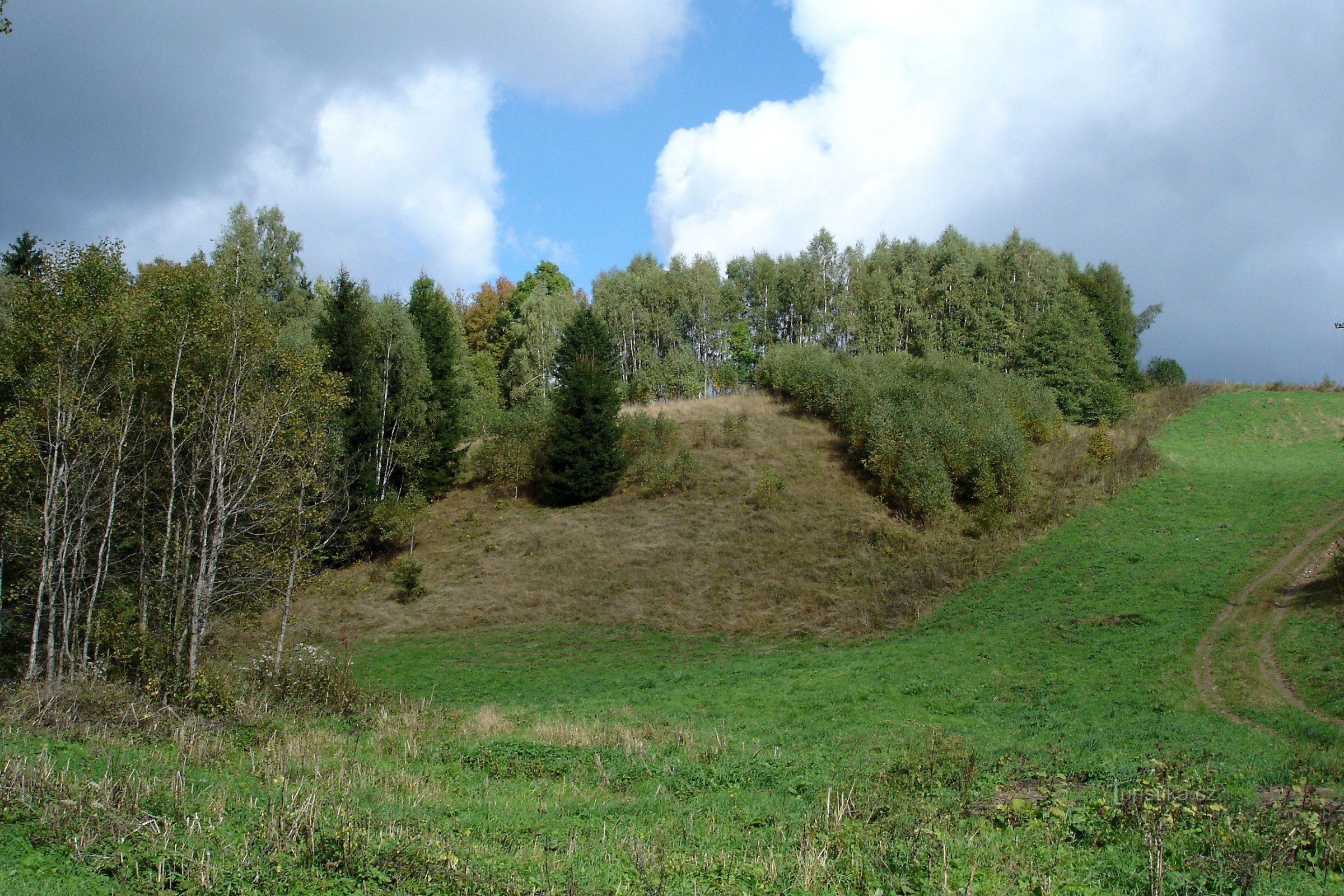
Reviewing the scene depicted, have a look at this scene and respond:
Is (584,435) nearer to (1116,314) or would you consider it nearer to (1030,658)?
(1030,658)

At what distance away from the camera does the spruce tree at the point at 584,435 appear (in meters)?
45.8

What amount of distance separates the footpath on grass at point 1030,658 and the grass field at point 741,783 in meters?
0.16

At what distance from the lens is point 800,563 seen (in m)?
37.7

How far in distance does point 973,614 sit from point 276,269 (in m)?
50.6

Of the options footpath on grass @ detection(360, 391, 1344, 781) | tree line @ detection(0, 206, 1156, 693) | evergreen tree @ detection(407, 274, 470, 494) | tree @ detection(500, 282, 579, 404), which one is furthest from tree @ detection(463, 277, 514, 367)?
footpath on grass @ detection(360, 391, 1344, 781)

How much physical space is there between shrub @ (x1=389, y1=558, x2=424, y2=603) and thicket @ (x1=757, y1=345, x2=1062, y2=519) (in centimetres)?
2604

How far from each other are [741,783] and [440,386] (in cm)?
3990

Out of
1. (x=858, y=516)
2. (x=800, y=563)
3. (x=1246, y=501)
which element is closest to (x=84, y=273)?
(x=800, y=563)

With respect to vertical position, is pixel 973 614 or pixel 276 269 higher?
pixel 276 269

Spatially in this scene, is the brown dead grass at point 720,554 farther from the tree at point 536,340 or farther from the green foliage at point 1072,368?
the tree at point 536,340

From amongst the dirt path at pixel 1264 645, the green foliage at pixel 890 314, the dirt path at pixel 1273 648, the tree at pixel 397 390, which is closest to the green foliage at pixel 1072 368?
the green foliage at pixel 890 314

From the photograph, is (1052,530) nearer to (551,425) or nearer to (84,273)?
(551,425)

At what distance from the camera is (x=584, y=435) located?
46.5 metres

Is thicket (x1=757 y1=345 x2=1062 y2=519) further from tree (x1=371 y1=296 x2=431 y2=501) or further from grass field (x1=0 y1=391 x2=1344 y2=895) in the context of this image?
tree (x1=371 y1=296 x2=431 y2=501)
